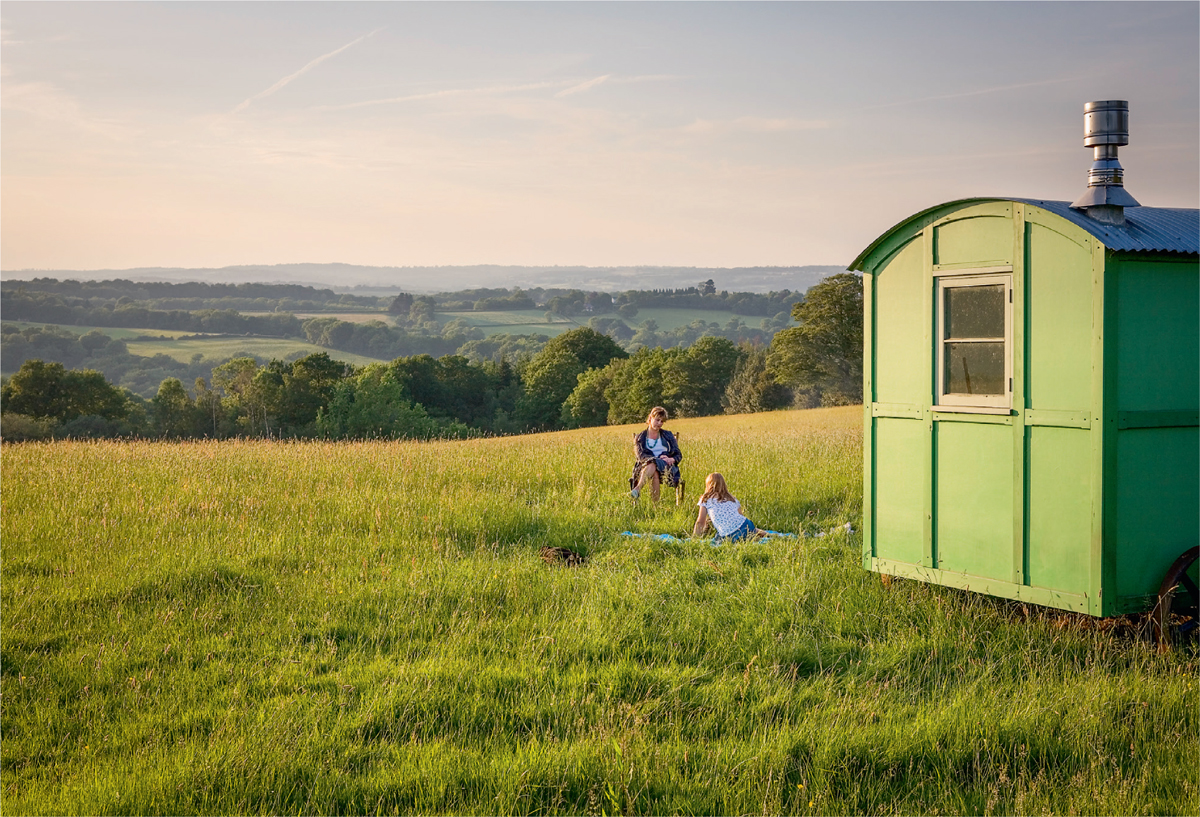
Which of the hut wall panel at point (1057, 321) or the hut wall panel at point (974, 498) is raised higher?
the hut wall panel at point (1057, 321)

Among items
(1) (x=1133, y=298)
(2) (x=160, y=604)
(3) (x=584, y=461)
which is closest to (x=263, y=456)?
(3) (x=584, y=461)

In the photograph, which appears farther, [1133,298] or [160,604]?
[160,604]

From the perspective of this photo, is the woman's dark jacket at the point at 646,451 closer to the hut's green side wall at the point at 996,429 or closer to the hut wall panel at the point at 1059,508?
the hut's green side wall at the point at 996,429

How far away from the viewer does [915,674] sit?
5.59 metres

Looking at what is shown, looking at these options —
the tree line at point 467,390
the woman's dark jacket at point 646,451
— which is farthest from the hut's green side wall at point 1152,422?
the tree line at point 467,390

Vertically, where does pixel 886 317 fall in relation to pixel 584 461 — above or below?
above

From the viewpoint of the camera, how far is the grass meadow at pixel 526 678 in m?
4.04

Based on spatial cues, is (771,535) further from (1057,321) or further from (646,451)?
(1057,321)

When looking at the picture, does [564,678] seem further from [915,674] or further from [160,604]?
[160,604]

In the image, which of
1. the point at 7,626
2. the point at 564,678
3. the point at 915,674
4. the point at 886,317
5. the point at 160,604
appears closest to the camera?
the point at 564,678

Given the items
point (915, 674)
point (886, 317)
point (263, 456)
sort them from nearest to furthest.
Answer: point (915, 674) → point (886, 317) → point (263, 456)

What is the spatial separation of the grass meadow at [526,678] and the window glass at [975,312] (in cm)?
215

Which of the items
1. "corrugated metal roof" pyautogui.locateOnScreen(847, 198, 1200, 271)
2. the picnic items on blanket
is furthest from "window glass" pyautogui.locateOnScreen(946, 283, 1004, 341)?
the picnic items on blanket

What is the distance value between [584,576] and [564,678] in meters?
2.20
